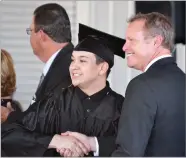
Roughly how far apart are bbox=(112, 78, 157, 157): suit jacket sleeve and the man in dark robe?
0.29m

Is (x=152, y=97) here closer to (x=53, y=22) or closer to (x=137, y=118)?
(x=137, y=118)

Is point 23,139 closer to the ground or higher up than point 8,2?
closer to the ground

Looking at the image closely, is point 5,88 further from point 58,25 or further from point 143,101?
point 143,101

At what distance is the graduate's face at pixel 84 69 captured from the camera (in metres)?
2.25

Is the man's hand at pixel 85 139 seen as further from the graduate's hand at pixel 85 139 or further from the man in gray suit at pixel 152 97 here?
the man in gray suit at pixel 152 97

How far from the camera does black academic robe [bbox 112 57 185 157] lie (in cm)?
192

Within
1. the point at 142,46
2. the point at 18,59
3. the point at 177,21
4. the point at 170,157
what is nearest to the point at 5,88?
the point at 18,59

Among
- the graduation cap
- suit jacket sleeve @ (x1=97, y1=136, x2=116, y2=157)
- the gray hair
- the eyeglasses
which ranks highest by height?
the gray hair

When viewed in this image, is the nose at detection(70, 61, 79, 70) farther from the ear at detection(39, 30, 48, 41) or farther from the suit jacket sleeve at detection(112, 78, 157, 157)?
the suit jacket sleeve at detection(112, 78, 157, 157)

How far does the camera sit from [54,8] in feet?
8.31

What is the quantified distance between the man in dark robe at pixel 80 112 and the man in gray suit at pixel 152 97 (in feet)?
0.68

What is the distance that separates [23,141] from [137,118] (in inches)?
24.9

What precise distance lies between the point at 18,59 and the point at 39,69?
13 cm

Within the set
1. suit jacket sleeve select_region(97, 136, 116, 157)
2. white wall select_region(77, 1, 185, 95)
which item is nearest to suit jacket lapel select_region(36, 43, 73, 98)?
suit jacket sleeve select_region(97, 136, 116, 157)
